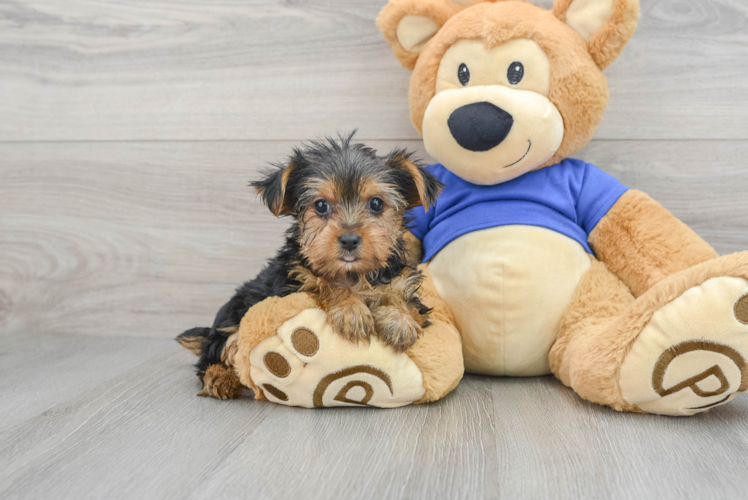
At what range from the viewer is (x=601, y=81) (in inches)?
72.4

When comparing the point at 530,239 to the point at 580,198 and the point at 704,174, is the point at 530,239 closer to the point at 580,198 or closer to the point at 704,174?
the point at 580,198

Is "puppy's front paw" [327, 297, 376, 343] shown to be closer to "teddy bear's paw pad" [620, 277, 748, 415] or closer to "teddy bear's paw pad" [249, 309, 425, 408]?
"teddy bear's paw pad" [249, 309, 425, 408]

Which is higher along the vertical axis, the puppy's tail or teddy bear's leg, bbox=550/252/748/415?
teddy bear's leg, bbox=550/252/748/415

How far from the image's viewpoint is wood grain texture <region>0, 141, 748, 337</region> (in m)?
2.50

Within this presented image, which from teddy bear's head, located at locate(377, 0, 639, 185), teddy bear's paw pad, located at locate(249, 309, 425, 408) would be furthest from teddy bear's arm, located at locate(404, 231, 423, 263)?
teddy bear's paw pad, located at locate(249, 309, 425, 408)

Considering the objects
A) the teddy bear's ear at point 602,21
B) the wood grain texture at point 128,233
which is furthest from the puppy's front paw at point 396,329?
the teddy bear's ear at point 602,21

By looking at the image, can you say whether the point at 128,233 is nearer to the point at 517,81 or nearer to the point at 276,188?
the point at 276,188

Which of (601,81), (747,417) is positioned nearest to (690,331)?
(747,417)

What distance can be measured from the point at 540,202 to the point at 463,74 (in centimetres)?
51

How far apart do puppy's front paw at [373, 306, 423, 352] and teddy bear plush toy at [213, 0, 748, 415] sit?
0.04 metres

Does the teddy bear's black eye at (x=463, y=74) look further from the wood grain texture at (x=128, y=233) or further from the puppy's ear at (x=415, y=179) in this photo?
the wood grain texture at (x=128, y=233)

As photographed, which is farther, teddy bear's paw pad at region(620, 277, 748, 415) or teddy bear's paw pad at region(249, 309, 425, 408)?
teddy bear's paw pad at region(249, 309, 425, 408)

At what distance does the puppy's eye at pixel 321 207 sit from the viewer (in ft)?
5.44

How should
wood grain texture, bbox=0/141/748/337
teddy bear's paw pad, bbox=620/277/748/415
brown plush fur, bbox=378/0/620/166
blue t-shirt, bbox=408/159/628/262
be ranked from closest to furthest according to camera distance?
teddy bear's paw pad, bbox=620/277/748/415, brown plush fur, bbox=378/0/620/166, blue t-shirt, bbox=408/159/628/262, wood grain texture, bbox=0/141/748/337
